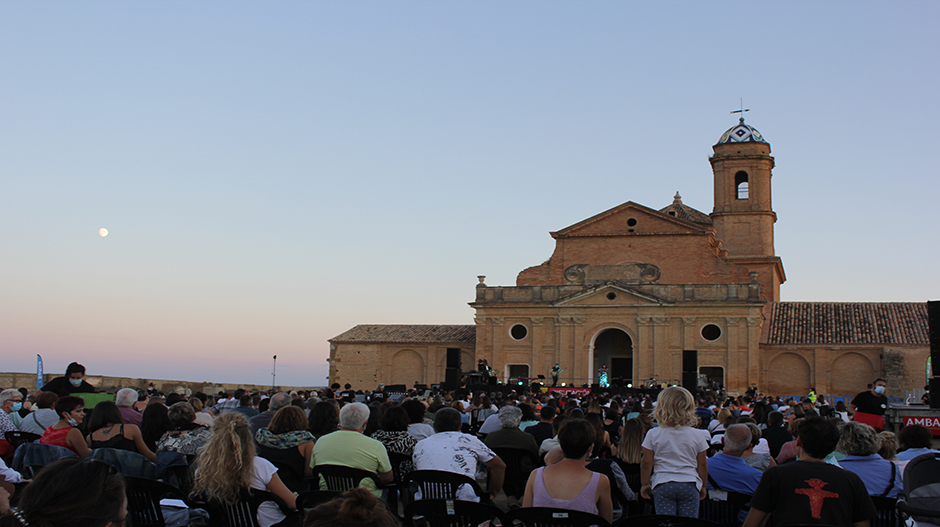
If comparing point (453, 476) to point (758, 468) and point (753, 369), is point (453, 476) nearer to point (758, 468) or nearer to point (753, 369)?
point (758, 468)

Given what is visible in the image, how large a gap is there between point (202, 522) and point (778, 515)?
13.5 ft

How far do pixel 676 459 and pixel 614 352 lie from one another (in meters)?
37.8

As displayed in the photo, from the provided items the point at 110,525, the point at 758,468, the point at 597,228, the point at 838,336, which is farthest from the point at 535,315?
the point at 110,525

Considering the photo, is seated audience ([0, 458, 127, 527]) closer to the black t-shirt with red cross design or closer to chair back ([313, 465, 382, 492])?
chair back ([313, 465, 382, 492])

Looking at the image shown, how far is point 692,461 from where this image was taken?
6.49 meters

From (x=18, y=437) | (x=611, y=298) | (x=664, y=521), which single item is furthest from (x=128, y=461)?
(x=611, y=298)

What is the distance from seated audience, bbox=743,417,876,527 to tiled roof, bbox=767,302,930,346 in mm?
36725

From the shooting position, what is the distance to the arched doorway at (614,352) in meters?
43.3

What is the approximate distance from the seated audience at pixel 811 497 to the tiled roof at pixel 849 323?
3672 centimetres

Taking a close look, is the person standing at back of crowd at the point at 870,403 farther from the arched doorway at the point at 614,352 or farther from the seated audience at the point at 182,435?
the arched doorway at the point at 614,352

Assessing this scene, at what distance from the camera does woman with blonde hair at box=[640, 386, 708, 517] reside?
646 cm

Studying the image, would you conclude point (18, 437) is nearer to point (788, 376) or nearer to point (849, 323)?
point (788, 376)

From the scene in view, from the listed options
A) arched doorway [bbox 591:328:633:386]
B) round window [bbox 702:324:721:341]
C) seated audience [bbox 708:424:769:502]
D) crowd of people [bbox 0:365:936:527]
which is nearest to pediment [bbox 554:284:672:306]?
round window [bbox 702:324:721:341]

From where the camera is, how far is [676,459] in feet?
21.4
